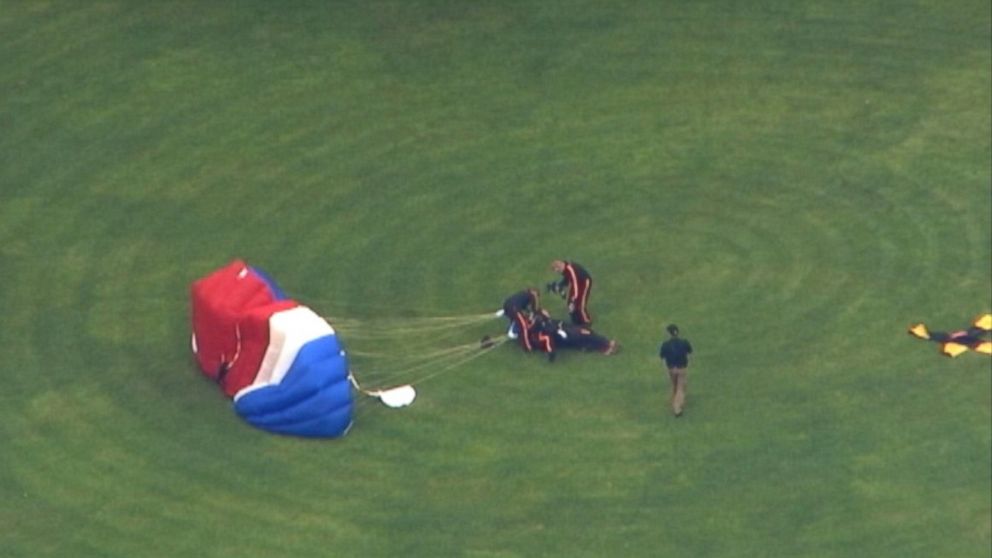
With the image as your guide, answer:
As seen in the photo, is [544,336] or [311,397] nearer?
[311,397]

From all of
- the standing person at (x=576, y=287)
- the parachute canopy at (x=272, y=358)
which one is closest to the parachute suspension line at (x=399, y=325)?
the standing person at (x=576, y=287)

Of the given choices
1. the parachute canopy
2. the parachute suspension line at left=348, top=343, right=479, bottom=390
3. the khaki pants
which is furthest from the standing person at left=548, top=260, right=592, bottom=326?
the parachute canopy

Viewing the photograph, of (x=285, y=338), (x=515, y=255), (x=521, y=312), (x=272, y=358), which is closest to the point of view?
(x=285, y=338)

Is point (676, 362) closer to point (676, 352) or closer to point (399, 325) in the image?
point (676, 352)

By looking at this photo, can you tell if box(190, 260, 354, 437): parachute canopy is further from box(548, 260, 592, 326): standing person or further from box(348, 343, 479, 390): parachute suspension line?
box(548, 260, 592, 326): standing person

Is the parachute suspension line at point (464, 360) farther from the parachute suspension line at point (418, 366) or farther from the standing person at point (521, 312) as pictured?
the standing person at point (521, 312)

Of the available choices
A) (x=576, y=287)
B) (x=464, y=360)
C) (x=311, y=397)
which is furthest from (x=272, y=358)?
(x=576, y=287)
